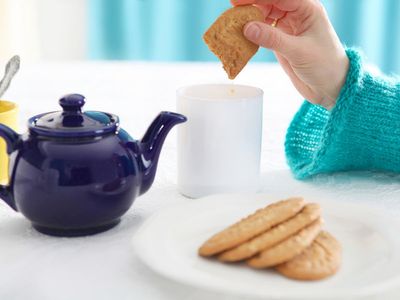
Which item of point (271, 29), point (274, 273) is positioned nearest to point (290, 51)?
point (271, 29)

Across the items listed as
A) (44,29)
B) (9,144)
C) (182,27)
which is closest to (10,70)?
(9,144)

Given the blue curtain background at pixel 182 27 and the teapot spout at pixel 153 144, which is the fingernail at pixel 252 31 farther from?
the blue curtain background at pixel 182 27

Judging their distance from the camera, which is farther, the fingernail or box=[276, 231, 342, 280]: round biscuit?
the fingernail

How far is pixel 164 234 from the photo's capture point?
0.63 metres

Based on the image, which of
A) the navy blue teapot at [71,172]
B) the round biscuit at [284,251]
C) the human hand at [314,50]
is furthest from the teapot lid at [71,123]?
the human hand at [314,50]

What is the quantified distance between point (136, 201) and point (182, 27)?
1802mm

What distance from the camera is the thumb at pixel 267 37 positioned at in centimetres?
84

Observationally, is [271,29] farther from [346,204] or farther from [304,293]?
[304,293]

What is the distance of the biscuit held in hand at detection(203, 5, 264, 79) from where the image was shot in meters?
0.84

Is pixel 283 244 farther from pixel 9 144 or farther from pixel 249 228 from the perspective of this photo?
pixel 9 144

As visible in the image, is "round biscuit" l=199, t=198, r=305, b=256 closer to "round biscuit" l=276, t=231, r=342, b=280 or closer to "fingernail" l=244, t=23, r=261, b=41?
"round biscuit" l=276, t=231, r=342, b=280

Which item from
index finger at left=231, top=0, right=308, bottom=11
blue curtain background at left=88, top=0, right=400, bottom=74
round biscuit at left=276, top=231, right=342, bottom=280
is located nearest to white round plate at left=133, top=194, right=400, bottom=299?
round biscuit at left=276, top=231, right=342, bottom=280

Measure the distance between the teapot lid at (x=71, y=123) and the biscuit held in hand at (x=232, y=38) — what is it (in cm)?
22

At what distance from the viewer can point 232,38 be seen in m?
0.85
